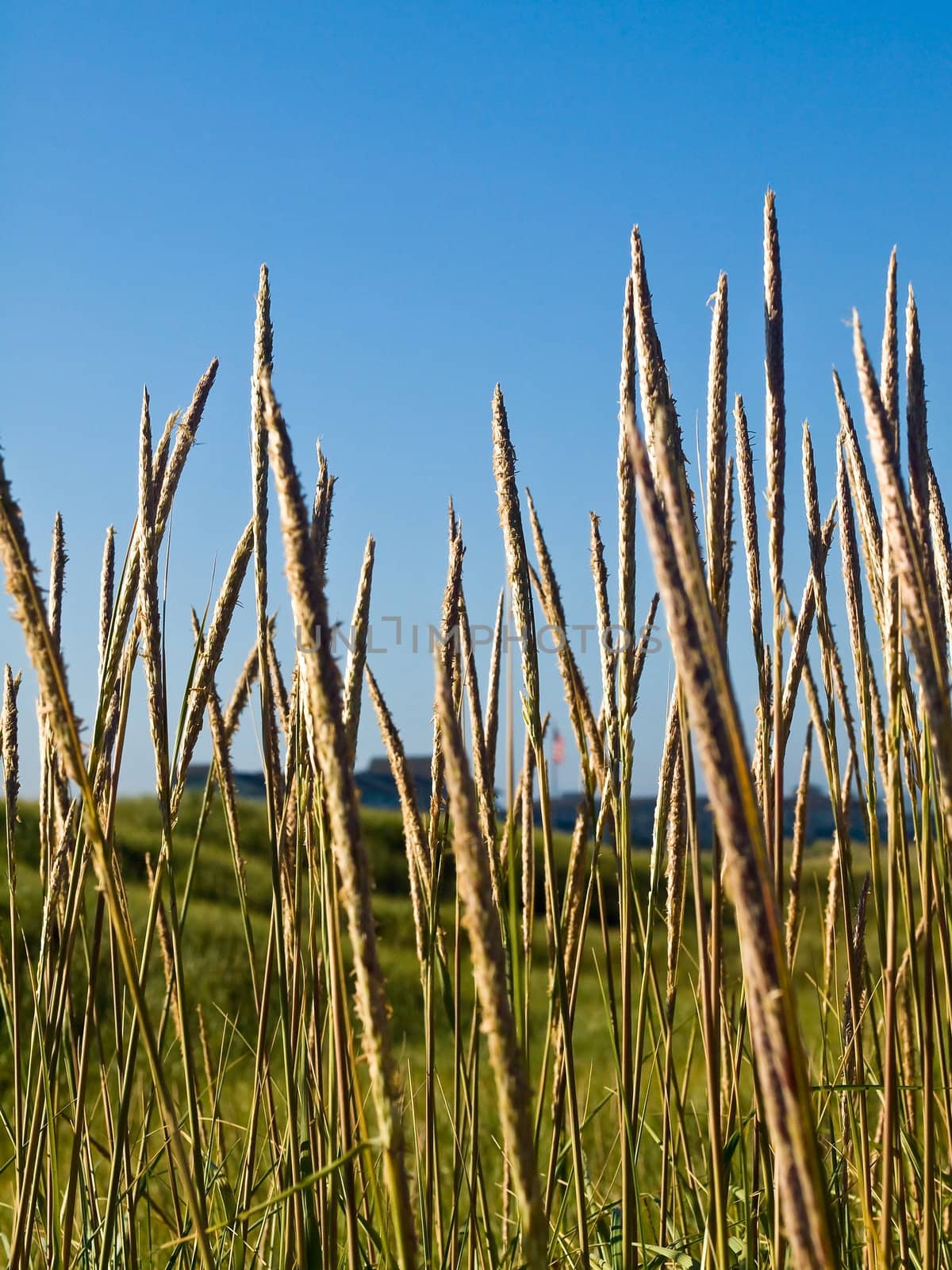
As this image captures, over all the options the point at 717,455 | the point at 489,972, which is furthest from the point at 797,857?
the point at 489,972

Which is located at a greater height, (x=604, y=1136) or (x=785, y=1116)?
(x=785, y=1116)

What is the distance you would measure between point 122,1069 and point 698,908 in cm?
80

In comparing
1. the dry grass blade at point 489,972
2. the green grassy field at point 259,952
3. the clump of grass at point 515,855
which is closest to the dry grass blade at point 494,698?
the clump of grass at point 515,855

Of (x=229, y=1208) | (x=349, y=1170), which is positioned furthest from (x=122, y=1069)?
(x=349, y=1170)

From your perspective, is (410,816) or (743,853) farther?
(410,816)

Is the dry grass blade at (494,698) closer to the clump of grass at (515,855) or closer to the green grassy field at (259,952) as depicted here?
the clump of grass at (515,855)

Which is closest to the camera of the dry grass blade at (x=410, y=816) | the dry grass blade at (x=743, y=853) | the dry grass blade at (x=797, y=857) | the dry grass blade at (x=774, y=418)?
the dry grass blade at (x=743, y=853)

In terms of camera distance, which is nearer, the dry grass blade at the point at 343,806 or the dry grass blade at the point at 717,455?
the dry grass blade at the point at 343,806

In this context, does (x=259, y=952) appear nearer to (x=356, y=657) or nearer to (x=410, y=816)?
(x=410, y=816)

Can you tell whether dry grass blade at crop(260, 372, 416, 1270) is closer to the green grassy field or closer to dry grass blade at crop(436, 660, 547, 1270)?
dry grass blade at crop(436, 660, 547, 1270)

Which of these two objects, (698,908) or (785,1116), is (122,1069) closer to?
(698,908)

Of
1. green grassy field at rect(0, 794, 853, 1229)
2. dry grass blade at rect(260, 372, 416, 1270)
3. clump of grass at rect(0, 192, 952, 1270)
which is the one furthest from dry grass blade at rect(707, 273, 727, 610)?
green grassy field at rect(0, 794, 853, 1229)

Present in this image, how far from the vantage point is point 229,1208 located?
1603 mm

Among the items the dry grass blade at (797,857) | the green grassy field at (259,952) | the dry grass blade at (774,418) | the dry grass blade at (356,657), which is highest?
the dry grass blade at (774,418)
